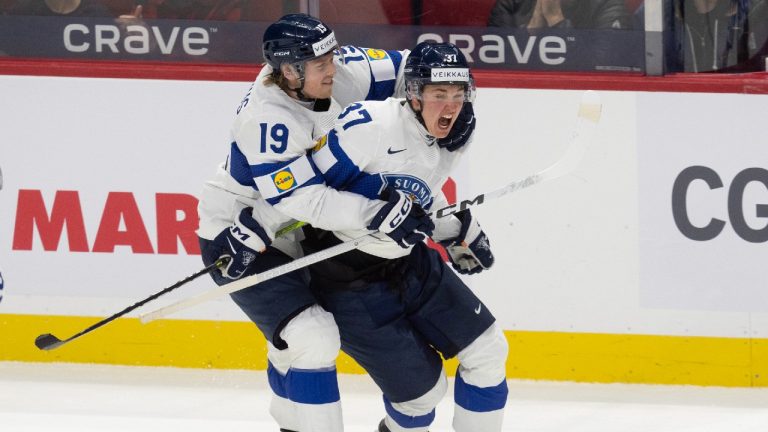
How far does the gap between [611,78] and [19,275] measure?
2.05m

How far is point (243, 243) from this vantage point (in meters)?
3.66

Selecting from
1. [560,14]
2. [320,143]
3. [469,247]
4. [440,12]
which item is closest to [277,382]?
[469,247]

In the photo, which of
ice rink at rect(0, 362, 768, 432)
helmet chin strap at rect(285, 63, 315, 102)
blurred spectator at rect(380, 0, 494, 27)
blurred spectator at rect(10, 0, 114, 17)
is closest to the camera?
helmet chin strap at rect(285, 63, 315, 102)

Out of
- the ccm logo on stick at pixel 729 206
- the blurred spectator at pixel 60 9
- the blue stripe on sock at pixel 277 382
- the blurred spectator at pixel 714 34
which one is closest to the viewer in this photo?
the blue stripe on sock at pixel 277 382

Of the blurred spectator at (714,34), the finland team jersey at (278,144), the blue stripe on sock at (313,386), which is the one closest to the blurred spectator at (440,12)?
the blurred spectator at (714,34)

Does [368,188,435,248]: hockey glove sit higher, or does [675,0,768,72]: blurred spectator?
[675,0,768,72]: blurred spectator

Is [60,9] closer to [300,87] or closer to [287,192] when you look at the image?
[300,87]

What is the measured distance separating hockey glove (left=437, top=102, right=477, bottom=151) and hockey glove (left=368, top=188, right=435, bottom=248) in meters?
0.16

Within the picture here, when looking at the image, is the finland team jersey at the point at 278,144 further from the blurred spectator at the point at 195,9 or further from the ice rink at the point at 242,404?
the blurred spectator at the point at 195,9

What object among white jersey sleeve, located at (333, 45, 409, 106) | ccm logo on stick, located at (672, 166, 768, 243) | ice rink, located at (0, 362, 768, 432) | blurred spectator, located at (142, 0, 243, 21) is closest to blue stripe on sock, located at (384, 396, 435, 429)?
ice rink, located at (0, 362, 768, 432)

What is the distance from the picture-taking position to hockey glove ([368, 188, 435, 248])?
3.46 meters

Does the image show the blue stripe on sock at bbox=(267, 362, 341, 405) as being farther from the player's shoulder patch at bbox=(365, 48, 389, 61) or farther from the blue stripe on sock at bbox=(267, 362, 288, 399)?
the player's shoulder patch at bbox=(365, 48, 389, 61)

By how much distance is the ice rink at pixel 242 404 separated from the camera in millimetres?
4453

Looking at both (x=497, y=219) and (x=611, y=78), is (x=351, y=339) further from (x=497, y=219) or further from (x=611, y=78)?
(x=611, y=78)
